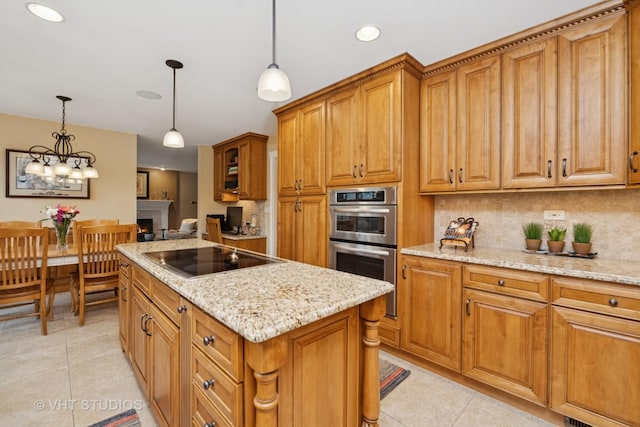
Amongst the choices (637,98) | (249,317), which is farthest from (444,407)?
(637,98)

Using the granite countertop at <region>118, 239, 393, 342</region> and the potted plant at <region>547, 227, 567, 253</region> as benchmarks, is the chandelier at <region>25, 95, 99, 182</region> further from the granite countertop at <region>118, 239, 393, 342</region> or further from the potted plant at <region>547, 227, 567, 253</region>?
the potted plant at <region>547, 227, 567, 253</region>

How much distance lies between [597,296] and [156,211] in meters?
9.77

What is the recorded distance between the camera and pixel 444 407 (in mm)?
1829

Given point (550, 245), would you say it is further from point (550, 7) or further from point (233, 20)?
point (233, 20)

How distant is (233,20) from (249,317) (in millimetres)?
1912

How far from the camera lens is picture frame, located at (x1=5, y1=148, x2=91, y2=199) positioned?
12.8 feet

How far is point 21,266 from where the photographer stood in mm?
2619

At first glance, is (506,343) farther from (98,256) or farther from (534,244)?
(98,256)

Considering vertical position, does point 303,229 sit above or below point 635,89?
below

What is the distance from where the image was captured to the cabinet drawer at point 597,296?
4.66ft

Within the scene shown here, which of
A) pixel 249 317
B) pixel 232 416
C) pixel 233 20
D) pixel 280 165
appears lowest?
pixel 232 416

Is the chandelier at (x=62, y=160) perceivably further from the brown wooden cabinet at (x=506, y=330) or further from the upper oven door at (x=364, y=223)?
the brown wooden cabinet at (x=506, y=330)

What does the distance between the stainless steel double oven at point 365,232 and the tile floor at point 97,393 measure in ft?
2.15

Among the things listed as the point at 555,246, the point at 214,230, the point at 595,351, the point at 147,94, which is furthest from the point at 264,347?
the point at 214,230
